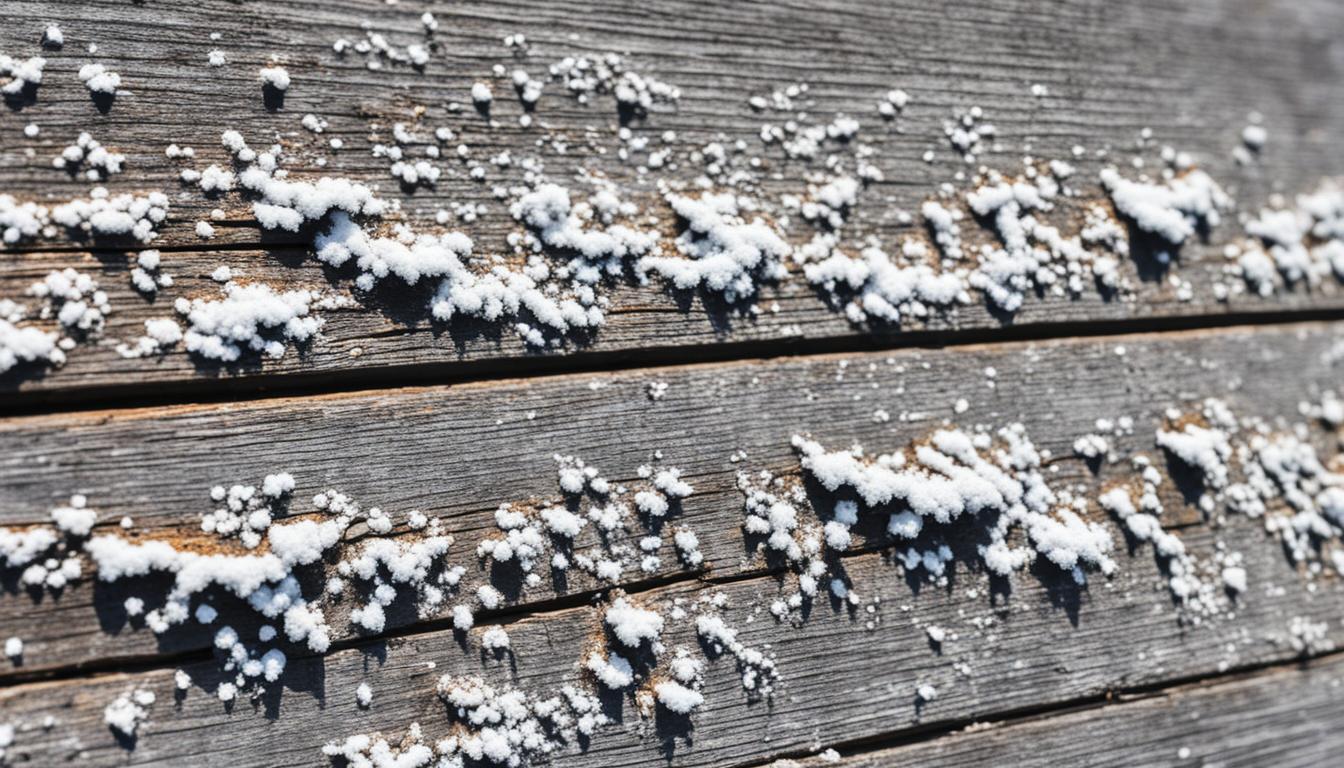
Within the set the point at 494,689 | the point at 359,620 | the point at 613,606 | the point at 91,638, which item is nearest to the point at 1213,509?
the point at 613,606

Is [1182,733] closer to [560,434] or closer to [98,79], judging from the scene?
[560,434]

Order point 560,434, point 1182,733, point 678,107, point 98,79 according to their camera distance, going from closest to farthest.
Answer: point 98,79 → point 560,434 → point 678,107 → point 1182,733

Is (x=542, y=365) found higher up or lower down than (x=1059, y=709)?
higher up

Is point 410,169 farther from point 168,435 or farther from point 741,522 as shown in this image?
point 741,522

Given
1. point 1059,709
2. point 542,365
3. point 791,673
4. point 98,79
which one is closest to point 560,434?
point 542,365

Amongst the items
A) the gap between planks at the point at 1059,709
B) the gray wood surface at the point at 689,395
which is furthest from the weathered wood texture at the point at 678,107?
the gap between planks at the point at 1059,709

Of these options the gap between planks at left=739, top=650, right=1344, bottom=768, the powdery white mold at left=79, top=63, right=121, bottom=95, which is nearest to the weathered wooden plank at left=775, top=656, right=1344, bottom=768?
the gap between planks at left=739, top=650, right=1344, bottom=768
